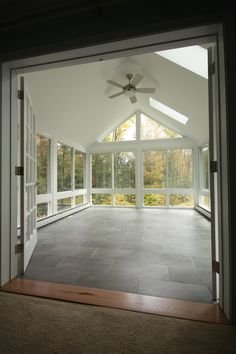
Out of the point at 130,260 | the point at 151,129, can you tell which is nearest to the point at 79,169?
the point at 151,129

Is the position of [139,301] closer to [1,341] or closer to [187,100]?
[1,341]

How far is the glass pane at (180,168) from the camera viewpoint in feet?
22.6

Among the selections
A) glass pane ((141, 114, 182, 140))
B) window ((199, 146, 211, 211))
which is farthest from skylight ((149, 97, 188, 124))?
window ((199, 146, 211, 211))

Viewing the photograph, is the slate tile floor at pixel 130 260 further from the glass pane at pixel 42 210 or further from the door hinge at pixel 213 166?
the door hinge at pixel 213 166

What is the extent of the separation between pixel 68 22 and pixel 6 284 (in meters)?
2.25

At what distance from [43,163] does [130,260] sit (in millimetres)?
3276

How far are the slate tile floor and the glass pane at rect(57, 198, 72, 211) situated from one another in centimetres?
157

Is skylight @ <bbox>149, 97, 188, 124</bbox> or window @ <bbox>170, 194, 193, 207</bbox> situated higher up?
skylight @ <bbox>149, 97, 188, 124</bbox>

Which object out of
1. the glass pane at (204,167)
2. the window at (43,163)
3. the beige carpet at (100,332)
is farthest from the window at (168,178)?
the beige carpet at (100,332)

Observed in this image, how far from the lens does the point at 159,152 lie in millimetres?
7191

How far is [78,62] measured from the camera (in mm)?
1748

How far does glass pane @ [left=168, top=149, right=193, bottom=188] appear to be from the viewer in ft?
22.6

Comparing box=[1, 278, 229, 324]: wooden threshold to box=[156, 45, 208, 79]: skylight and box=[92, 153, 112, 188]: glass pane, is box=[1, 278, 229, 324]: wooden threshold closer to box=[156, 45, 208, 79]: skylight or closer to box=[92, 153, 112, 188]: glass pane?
box=[156, 45, 208, 79]: skylight

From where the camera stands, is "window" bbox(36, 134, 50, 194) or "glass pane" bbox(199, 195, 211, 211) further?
"glass pane" bbox(199, 195, 211, 211)
